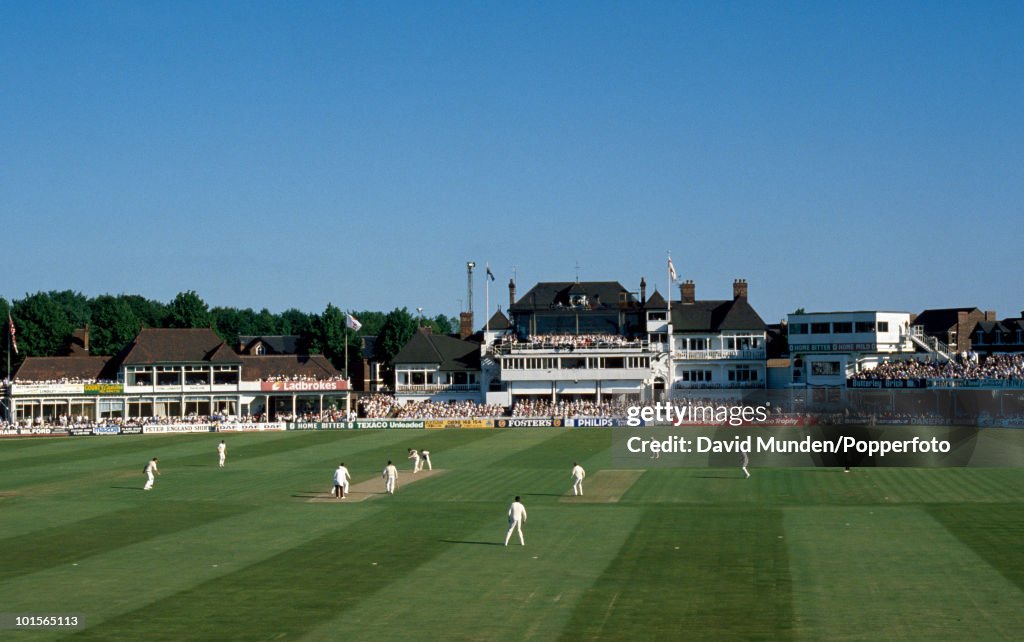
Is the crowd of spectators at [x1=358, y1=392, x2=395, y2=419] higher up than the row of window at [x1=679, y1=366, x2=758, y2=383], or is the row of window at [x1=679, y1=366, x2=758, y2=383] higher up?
the row of window at [x1=679, y1=366, x2=758, y2=383]

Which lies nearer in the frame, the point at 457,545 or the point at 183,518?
the point at 457,545

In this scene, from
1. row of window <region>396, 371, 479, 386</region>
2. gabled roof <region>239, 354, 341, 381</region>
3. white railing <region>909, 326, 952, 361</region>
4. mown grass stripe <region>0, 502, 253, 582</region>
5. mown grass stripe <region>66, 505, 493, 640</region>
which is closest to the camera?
mown grass stripe <region>66, 505, 493, 640</region>

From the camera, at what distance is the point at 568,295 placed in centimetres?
10912

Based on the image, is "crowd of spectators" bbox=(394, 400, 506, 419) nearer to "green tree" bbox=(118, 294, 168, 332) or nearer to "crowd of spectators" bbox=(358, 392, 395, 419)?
"crowd of spectators" bbox=(358, 392, 395, 419)

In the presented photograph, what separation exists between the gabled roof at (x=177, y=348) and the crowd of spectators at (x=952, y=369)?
53099mm

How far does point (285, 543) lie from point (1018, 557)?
19.0 m

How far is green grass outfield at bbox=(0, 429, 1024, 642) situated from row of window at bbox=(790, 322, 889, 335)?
43460mm

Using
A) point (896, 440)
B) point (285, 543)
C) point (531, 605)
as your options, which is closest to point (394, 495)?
point (285, 543)

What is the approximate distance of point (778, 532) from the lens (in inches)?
1316

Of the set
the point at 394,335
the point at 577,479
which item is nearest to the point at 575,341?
the point at 394,335

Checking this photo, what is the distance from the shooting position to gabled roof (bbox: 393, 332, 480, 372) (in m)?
106

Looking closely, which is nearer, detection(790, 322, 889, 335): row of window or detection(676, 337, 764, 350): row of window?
detection(790, 322, 889, 335): row of window

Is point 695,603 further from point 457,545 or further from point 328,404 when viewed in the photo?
point 328,404

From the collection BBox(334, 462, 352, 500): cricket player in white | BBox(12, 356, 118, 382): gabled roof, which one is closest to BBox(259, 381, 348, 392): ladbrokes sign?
BBox(12, 356, 118, 382): gabled roof
